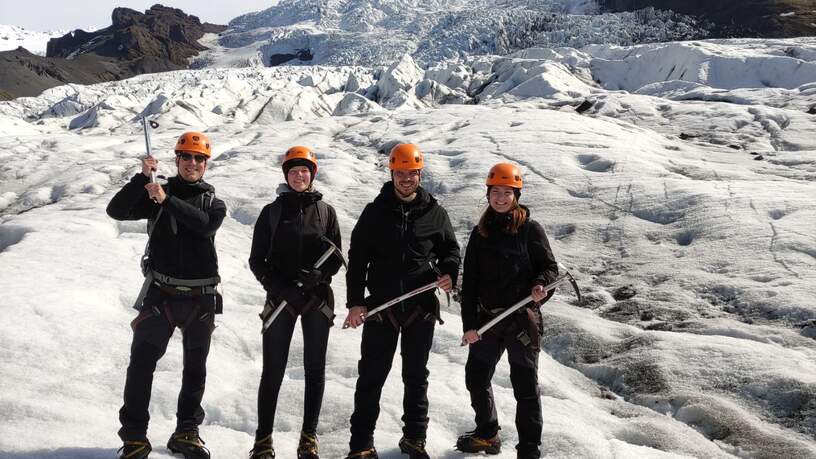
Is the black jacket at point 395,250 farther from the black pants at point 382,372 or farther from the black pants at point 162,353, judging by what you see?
the black pants at point 162,353

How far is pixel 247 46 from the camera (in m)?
197

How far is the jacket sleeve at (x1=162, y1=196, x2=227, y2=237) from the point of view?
451cm

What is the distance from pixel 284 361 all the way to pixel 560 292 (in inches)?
301

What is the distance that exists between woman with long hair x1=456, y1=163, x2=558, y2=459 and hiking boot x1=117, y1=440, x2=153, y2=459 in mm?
2723

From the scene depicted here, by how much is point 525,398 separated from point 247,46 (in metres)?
210

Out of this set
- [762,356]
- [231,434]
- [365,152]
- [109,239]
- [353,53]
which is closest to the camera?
[231,434]

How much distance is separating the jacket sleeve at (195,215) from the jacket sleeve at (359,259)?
3.77 feet

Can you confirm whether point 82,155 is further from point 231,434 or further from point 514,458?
point 514,458

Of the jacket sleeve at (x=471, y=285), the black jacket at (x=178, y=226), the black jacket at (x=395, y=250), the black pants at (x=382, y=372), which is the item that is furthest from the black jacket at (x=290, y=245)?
the jacket sleeve at (x=471, y=285)

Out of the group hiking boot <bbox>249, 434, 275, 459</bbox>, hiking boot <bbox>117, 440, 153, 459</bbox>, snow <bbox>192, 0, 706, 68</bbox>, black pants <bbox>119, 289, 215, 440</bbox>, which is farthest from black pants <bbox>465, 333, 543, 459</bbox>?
snow <bbox>192, 0, 706, 68</bbox>

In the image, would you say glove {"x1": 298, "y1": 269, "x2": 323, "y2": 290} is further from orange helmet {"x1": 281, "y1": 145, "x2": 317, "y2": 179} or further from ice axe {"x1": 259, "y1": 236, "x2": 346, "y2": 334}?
orange helmet {"x1": 281, "y1": 145, "x2": 317, "y2": 179}

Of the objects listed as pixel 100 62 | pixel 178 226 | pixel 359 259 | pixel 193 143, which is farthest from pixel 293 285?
pixel 100 62

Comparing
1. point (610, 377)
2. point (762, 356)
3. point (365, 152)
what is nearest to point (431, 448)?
point (610, 377)

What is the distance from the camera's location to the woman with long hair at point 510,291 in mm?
4766
